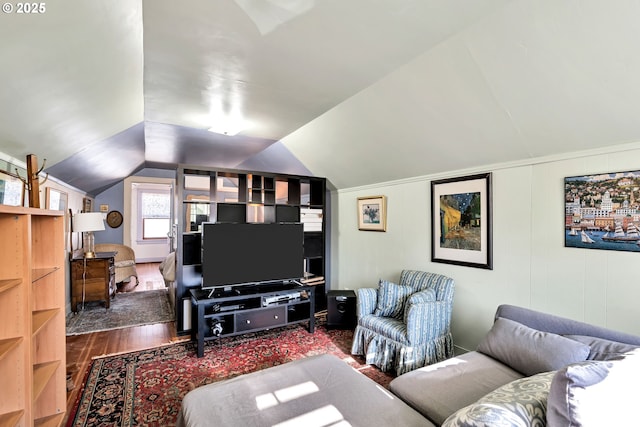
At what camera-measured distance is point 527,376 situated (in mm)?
1892

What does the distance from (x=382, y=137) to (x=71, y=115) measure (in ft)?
9.65

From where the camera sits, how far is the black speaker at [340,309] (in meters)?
4.00

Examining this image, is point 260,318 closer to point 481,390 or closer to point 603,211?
point 481,390

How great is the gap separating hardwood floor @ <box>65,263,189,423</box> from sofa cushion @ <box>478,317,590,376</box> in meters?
3.34

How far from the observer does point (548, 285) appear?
246 cm

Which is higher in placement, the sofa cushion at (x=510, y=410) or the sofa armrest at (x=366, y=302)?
the sofa cushion at (x=510, y=410)

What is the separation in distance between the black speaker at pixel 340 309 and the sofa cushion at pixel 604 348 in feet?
8.24

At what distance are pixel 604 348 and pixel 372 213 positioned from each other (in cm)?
→ 294

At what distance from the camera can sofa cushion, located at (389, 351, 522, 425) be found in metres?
1.68

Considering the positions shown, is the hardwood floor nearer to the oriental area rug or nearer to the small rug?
the oriental area rug

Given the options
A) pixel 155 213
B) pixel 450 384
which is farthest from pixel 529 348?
pixel 155 213

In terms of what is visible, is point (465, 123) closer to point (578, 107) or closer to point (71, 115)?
point (578, 107)

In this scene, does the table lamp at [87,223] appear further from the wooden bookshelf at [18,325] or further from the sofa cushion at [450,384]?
the sofa cushion at [450,384]

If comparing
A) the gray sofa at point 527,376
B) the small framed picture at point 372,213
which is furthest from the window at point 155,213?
the gray sofa at point 527,376
